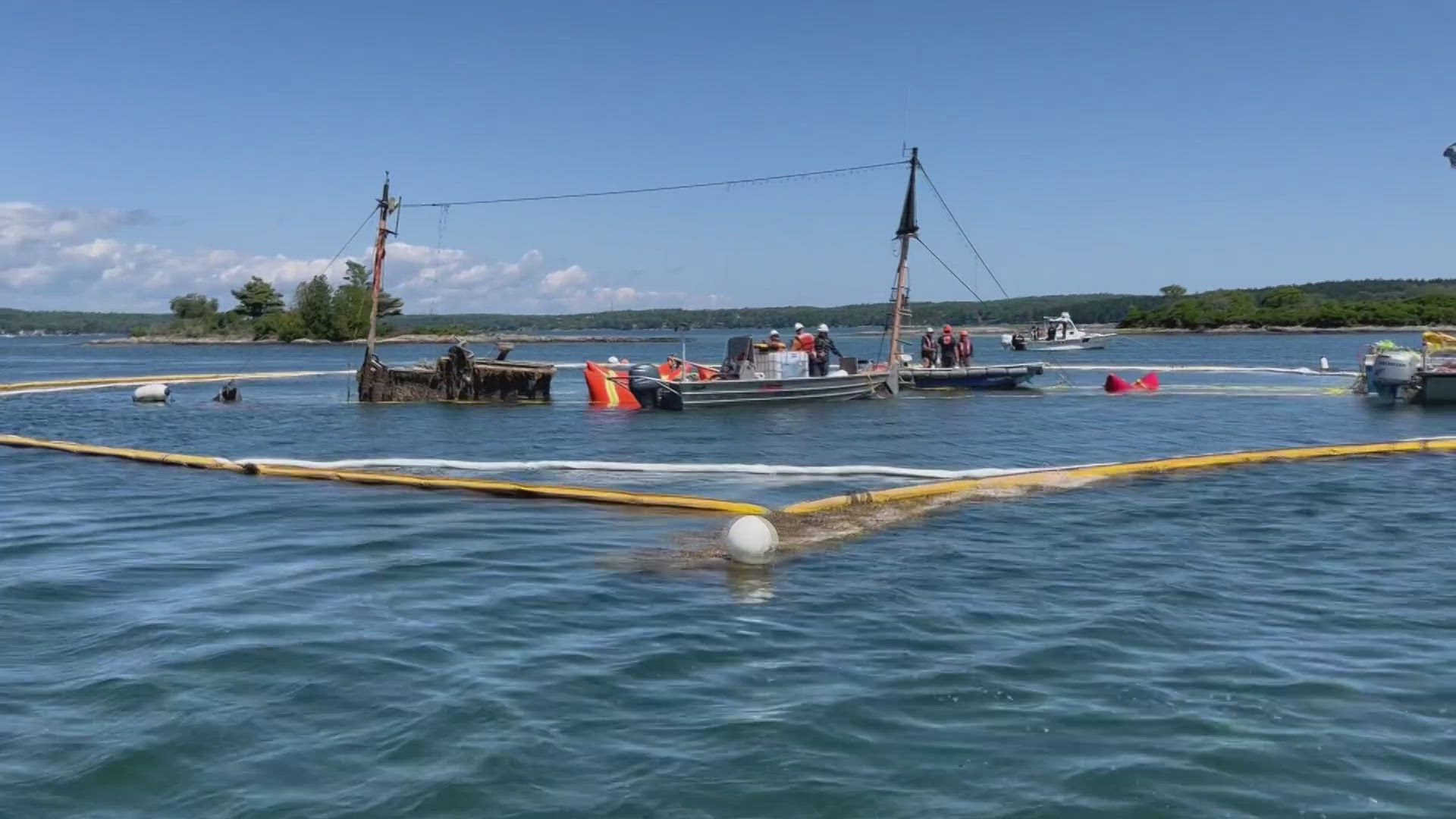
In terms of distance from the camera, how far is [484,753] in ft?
21.4

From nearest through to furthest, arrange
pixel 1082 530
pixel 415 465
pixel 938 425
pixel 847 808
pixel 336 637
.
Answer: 1. pixel 847 808
2. pixel 336 637
3. pixel 1082 530
4. pixel 415 465
5. pixel 938 425

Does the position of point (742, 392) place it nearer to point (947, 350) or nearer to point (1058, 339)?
point (947, 350)

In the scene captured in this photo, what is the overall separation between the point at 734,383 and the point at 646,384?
8.24 ft

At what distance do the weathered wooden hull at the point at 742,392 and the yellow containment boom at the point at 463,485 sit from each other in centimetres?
1511

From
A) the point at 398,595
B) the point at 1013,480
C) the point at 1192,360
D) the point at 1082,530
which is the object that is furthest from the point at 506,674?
the point at 1192,360

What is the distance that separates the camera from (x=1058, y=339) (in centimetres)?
9706

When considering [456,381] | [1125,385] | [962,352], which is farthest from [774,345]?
[1125,385]

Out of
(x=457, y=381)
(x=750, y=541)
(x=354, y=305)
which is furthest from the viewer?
(x=354, y=305)

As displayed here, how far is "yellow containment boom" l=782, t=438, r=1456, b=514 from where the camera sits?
14.8m

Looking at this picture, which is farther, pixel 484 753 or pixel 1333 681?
pixel 1333 681

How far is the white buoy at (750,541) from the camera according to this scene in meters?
11.1

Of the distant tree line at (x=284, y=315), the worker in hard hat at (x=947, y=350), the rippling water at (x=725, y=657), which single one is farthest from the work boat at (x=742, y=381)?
the distant tree line at (x=284, y=315)

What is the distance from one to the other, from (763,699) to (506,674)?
177cm

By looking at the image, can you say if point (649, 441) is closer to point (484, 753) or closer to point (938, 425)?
point (938, 425)
